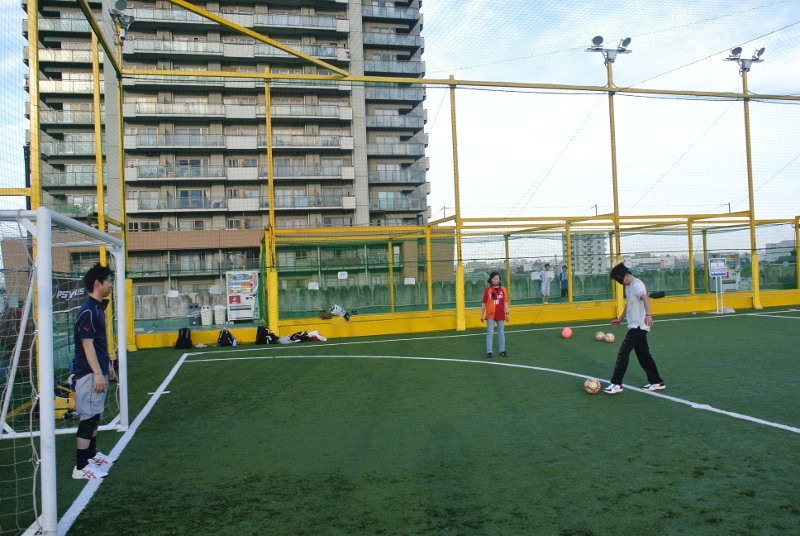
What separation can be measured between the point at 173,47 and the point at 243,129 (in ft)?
26.0

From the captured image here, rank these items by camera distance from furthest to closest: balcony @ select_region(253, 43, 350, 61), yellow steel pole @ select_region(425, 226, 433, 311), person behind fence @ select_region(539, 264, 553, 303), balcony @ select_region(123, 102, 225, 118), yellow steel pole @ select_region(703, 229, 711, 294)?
balcony @ select_region(253, 43, 350, 61), balcony @ select_region(123, 102, 225, 118), yellow steel pole @ select_region(703, 229, 711, 294), person behind fence @ select_region(539, 264, 553, 303), yellow steel pole @ select_region(425, 226, 433, 311)

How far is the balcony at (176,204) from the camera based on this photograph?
1699 inches

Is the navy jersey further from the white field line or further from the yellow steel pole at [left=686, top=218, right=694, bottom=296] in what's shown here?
the yellow steel pole at [left=686, top=218, right=694, bottom=296]

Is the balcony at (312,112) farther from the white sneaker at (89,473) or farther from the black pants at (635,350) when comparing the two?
the white sneaker at (89,473)

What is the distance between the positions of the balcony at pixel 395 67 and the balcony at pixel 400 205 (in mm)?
12113

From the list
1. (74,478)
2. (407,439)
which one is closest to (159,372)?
(74,478)

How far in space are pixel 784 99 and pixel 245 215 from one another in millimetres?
37661

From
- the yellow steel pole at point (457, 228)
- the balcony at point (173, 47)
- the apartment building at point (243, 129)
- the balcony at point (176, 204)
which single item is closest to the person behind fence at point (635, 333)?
the yellow steel pole at point (457, 228)

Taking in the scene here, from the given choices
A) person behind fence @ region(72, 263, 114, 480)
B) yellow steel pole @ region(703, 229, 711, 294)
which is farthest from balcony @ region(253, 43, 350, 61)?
person behind fence @ region(72, 263, 114, 480)

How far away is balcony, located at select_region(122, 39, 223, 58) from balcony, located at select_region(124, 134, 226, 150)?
21.1 ft

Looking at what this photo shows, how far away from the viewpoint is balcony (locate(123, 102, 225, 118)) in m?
43.7

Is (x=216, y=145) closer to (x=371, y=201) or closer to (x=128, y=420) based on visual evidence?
(x=371, y=201)

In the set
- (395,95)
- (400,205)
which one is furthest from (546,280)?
(395,95)

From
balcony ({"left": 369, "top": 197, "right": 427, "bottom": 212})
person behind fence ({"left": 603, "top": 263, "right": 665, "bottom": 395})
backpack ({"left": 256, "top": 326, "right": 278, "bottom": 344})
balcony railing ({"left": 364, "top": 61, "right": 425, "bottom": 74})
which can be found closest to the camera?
person behind fence ({"left": 603, "top": 263, "right": 665, "bottom": 395})
